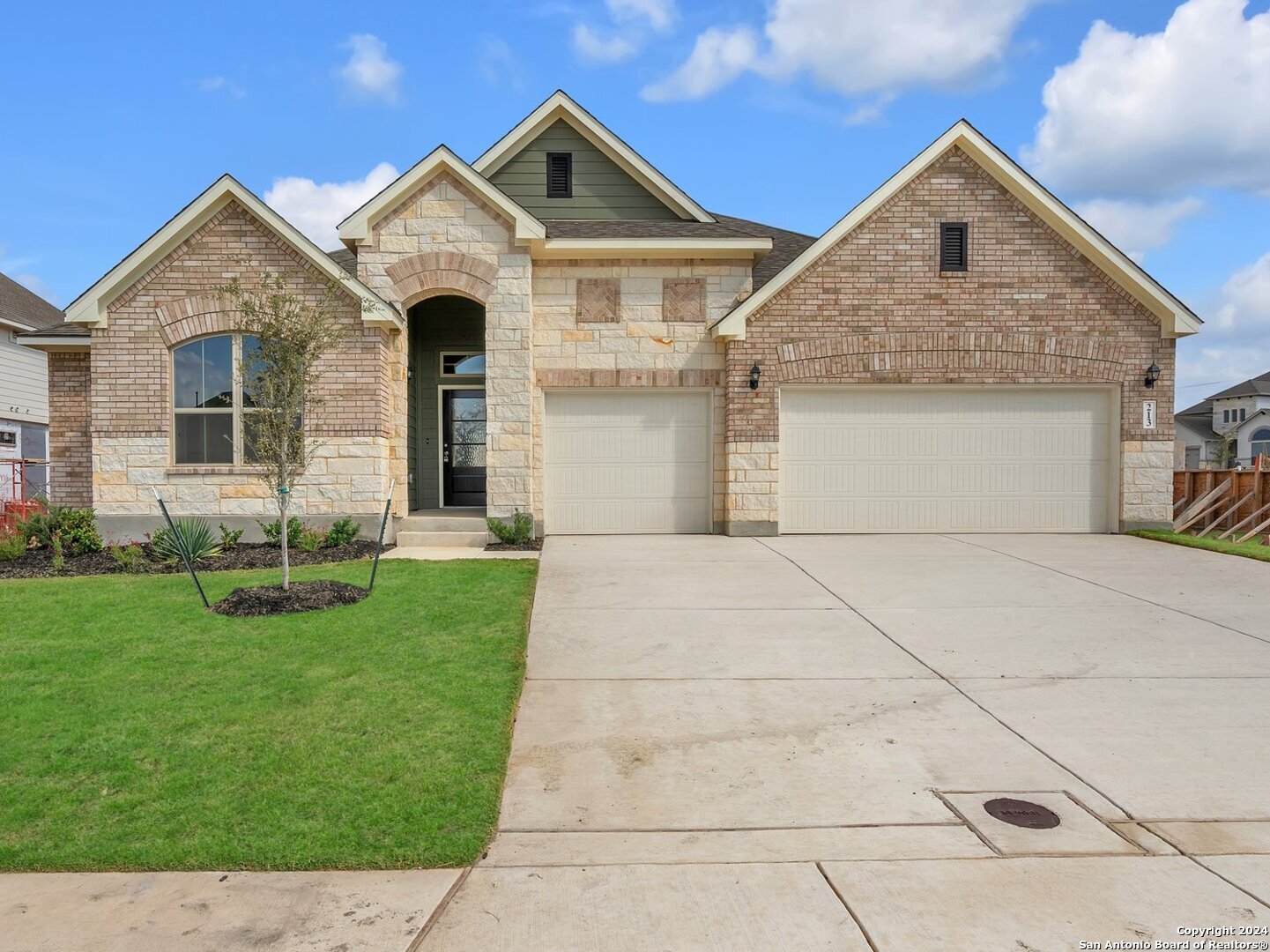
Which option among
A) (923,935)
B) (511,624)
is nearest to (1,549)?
(511,624)

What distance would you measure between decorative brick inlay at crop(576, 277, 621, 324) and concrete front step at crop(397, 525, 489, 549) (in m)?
3.92

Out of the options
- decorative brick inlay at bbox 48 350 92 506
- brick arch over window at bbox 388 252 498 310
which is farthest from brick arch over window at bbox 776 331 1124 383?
decorative brick inlay at bbox 48 350 92 506

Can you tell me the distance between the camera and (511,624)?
24.2ft

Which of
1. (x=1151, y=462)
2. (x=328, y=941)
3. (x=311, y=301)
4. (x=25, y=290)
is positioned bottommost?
(x=328, y=941)

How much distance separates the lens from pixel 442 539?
1305cm

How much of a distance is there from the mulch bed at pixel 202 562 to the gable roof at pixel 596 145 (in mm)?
7652

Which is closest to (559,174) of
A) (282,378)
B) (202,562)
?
(282,378)

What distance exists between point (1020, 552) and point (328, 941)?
11.1 m

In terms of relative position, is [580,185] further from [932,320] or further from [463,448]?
[932,320]

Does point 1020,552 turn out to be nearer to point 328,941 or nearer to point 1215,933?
point 1215,933

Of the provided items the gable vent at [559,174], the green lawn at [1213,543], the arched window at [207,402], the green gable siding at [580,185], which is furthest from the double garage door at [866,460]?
the arched window at [207,402]

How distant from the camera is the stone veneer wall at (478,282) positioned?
1305 centimetres

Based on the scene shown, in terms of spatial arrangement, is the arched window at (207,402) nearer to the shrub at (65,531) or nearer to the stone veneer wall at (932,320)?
the shrub at (65,531)

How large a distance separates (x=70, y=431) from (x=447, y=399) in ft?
20.6
